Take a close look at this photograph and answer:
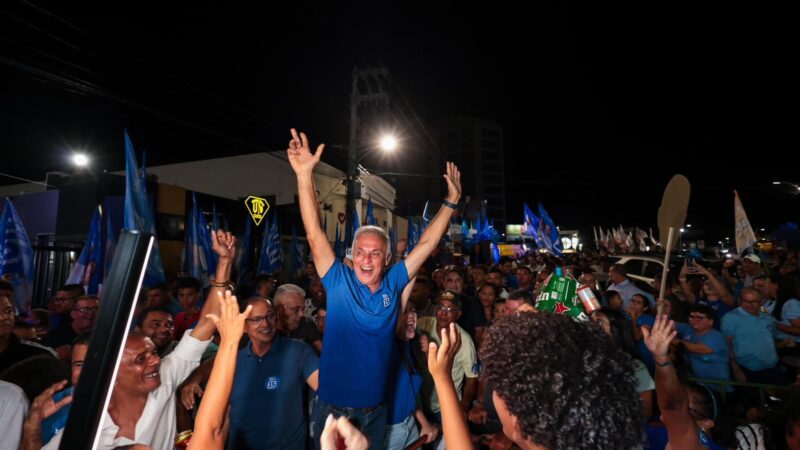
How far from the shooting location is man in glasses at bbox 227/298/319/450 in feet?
10.1

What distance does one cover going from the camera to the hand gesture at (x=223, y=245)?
2.92 metres

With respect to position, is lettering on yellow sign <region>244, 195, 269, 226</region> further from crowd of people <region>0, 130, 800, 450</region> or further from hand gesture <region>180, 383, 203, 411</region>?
hand gesture <region>180, 383, 203, 411</region>

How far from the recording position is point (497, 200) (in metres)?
92.8

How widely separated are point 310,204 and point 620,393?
85.9 inches

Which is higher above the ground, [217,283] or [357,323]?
[217,283]

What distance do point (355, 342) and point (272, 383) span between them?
35.7 inches

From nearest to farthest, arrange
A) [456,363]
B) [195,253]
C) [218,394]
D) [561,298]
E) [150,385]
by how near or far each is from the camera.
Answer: [218,394], [150,385], [561,298], [456,363], [195,253]

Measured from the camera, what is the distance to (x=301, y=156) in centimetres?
316

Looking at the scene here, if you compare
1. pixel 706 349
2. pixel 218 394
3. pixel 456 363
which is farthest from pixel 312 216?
pixel 706 349

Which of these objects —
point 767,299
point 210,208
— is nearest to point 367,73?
point 210,208

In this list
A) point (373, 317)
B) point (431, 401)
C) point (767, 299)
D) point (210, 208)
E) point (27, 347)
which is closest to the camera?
point (373, 317)

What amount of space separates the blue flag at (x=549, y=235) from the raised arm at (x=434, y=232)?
1500 cm

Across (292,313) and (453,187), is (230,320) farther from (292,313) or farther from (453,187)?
(292,313)

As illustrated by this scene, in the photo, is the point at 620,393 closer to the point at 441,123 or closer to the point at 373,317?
the point at 373,317
